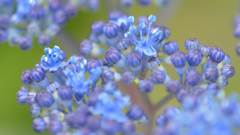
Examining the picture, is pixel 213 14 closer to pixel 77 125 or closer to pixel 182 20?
pixel 182 20

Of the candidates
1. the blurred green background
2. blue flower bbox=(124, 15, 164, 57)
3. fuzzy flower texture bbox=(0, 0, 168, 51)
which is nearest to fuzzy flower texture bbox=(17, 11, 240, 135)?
blue flower bbox=(124, 15, 164, 57)

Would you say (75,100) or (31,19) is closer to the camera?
(75,100)

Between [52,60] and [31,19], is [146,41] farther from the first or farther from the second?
[31,19]

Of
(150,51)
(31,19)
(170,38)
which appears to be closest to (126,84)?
(150,51)

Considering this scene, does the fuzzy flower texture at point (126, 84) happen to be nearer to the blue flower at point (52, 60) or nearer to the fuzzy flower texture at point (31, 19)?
the blue flower at point (52, 60)

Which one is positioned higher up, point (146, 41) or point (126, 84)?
point (146, 41)

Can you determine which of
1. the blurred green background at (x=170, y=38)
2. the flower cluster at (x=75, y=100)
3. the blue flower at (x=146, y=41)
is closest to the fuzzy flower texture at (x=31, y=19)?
the blurred green background at (x=170, y=38)

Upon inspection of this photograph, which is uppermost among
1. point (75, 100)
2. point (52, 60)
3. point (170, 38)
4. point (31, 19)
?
point (170, 38)
